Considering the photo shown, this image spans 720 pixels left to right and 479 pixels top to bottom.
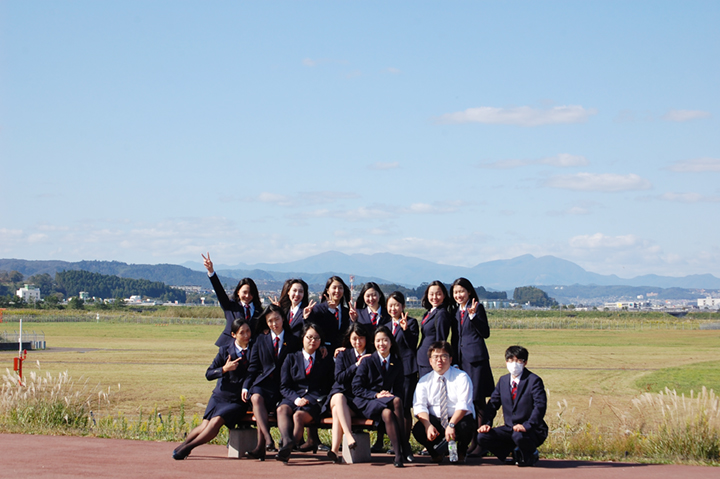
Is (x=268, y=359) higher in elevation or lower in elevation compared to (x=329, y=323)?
lower

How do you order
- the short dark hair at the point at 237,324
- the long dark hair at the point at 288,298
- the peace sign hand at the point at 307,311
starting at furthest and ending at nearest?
the long dark hair at the point at 288,298 → the peace sign hand at the point at 307,311 → the short dark hair at the point at 237,324

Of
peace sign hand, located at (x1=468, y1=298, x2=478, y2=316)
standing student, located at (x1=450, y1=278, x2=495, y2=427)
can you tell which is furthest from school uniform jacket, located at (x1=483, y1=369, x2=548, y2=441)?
peace sign hand, located at (x1=468, y1=298, x2=478, y2=316)

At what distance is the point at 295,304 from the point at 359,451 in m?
1.94

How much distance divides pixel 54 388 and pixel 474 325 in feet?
19.5

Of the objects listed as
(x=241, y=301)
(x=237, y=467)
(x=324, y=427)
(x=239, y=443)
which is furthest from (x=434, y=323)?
(x=237, y=467)

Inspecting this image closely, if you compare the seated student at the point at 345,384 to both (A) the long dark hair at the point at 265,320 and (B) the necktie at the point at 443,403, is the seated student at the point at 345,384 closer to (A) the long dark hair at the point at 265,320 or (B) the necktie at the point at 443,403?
(A) the long dark hair at the point at 265,320

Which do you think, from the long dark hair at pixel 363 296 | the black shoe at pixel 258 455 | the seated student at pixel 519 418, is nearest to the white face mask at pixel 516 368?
the seated student at pixel 519 418

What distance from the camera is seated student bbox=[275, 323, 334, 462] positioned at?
7.54 metres

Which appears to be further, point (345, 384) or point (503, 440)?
point (345, 384)

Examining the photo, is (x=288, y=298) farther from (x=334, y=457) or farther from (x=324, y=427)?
(x=334, y=457)

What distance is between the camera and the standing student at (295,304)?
8336mm

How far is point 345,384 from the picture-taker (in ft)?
25.1

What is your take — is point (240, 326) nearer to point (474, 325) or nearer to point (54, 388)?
point (474, 325)

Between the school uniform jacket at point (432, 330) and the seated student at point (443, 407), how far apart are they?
0.33m
